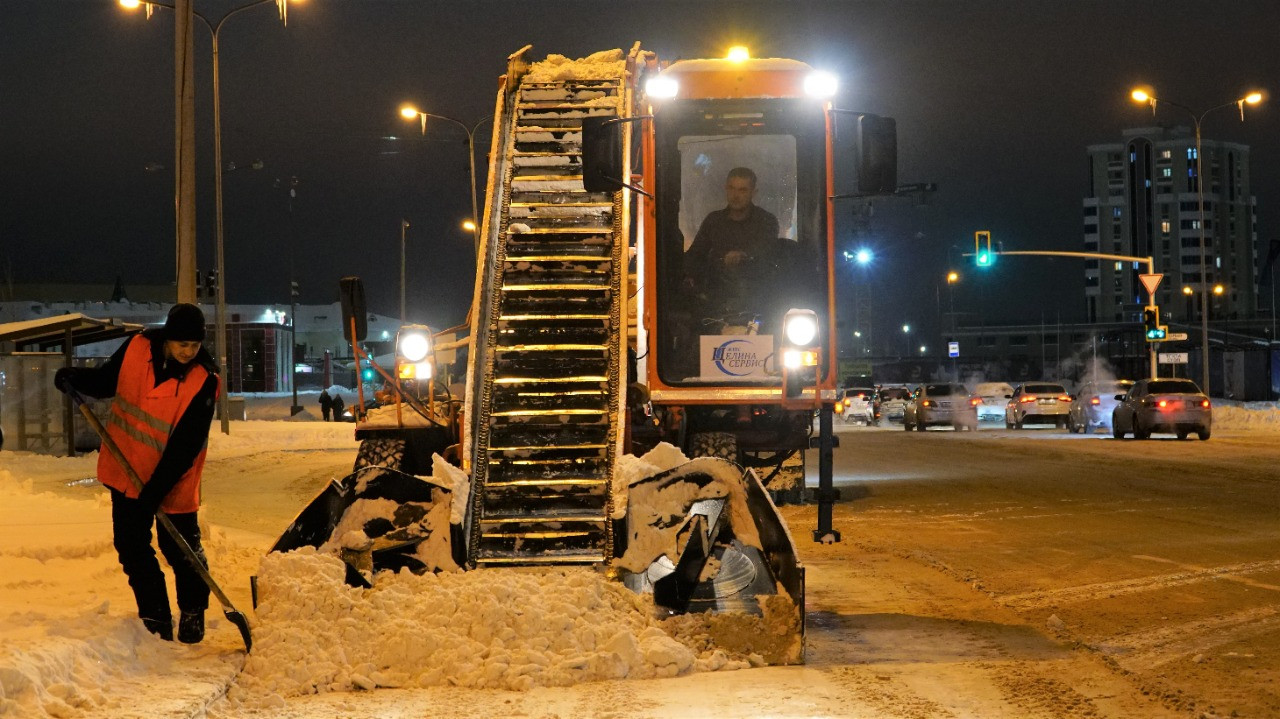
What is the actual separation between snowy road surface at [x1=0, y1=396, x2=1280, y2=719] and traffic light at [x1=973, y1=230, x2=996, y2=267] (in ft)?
90.6

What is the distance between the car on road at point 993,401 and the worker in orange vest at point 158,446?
138 feet

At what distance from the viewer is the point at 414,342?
10.6 m

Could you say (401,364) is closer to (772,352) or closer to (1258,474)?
(772,352)

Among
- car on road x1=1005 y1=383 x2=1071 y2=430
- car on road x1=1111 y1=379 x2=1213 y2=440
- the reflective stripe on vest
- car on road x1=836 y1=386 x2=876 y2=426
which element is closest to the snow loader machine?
the reflective stripe on vest

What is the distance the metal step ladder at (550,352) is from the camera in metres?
8.27

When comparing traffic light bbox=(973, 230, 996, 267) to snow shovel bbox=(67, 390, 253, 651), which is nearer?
snow shovel bbox=(67, 390, 253, 651)

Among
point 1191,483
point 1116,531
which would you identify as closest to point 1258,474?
point 1191,483

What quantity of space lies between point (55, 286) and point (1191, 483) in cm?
12709

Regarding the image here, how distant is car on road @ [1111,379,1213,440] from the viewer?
1195 inches

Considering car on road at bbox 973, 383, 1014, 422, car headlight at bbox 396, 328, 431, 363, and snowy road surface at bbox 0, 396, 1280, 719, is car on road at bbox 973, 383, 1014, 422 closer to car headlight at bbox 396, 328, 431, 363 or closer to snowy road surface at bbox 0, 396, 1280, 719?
snowy road surface at bbox 0, 396, 1280, 719

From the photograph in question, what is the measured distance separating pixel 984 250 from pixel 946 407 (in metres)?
6.39

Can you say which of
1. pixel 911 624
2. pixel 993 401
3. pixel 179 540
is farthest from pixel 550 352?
pixel 993 401

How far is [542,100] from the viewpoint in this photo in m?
11.9

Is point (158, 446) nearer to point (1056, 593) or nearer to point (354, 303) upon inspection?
point (354, 303)
